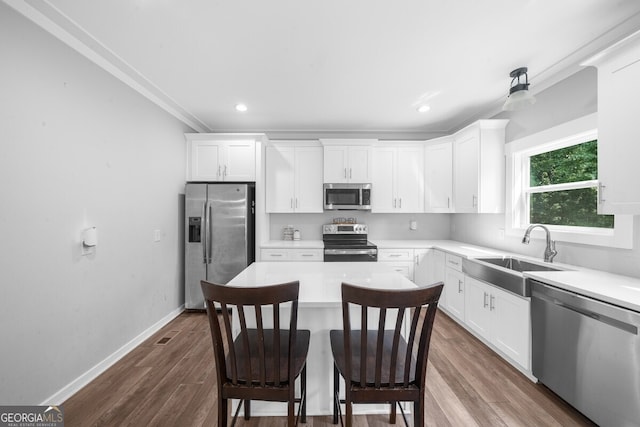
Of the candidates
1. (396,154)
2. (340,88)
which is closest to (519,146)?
(396,154)

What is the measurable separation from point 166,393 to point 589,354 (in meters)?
2.83

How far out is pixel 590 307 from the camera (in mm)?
1690

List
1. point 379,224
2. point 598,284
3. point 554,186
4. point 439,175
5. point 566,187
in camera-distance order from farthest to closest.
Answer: point 379,224 → point 439,175 → point 554,186 → point 566,187 → point 598,284

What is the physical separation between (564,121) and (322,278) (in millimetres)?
2633

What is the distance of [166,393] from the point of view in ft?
6.74

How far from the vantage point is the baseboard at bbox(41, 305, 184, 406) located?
193 cm

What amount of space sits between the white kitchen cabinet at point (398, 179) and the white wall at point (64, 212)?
9.84ft

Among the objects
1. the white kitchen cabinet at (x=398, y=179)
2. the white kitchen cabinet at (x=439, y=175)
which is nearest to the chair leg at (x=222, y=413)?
the white kitchen cabinet at (x=398, y=179)

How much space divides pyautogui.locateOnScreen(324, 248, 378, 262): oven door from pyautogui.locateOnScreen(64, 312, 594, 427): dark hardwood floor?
1358 millimetres

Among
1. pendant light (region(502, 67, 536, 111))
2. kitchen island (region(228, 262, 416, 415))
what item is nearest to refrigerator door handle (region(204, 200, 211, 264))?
kitchen island (region(228, 262, 416, 415))

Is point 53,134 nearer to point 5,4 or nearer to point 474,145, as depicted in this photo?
point 5,4

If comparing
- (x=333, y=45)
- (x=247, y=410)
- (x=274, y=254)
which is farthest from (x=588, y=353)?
(x=274, y=254)

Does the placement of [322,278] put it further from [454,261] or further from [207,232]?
[207,232]

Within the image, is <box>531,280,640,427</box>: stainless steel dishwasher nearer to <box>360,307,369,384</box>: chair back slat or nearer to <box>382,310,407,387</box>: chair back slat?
<box>382,310,407,387</box>: chair back slat
